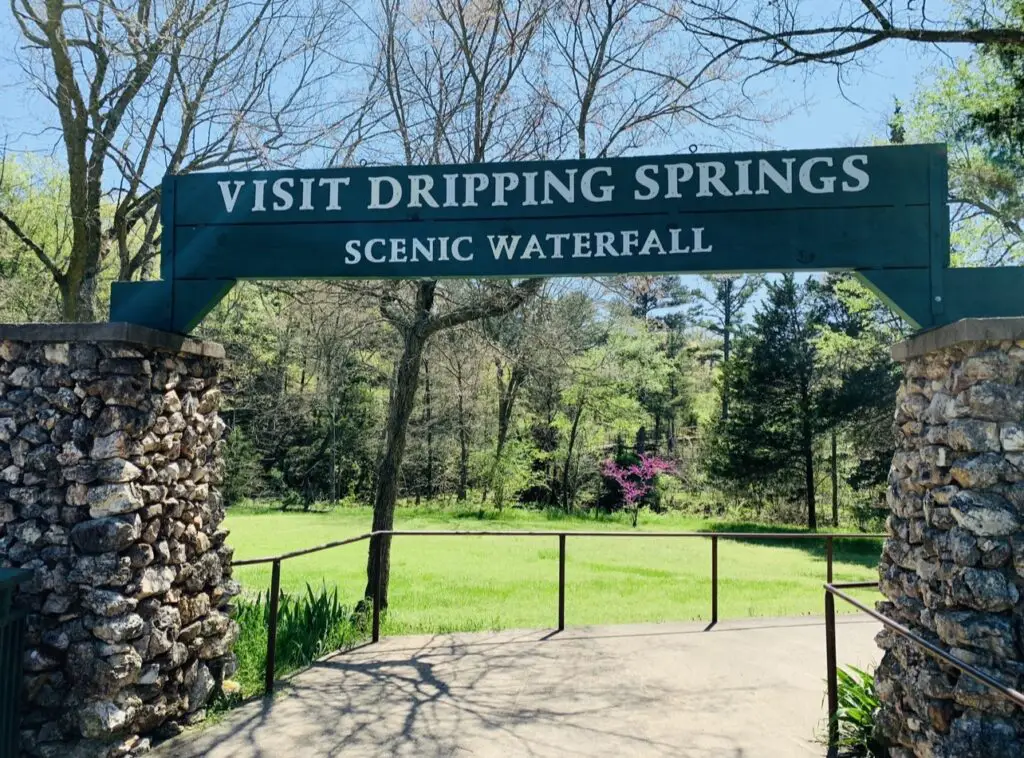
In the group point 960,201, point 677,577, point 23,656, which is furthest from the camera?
point 960,201

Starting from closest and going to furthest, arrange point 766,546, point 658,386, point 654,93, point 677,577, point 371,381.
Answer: point 654,93 → point 677,577 → point 766,546 → point 371,381 → point 658,386

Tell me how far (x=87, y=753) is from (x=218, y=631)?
1.05 m

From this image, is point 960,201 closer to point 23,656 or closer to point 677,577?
point 677,577

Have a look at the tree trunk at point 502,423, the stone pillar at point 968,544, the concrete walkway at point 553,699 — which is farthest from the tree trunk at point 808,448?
the stone pillar at point 968,544

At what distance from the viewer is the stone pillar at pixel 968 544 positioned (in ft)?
10.3

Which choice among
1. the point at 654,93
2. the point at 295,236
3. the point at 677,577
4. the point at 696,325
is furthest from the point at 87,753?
the point at 696,325

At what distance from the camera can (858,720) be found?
14.1ft

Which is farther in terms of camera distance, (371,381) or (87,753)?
(371,381)

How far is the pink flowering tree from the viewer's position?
88.3 ft

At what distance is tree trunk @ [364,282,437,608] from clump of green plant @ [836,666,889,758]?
4790mm

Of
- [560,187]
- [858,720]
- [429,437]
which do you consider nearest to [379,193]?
[560,187]

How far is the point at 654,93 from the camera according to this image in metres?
8.23

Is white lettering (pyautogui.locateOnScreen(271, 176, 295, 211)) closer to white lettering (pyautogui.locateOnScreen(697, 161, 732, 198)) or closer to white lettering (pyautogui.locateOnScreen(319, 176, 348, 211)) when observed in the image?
white lettering (pyautogui.locateOnScreen(319, 176, 348, 211))

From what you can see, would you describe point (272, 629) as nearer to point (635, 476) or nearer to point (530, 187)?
point (530, 187)
